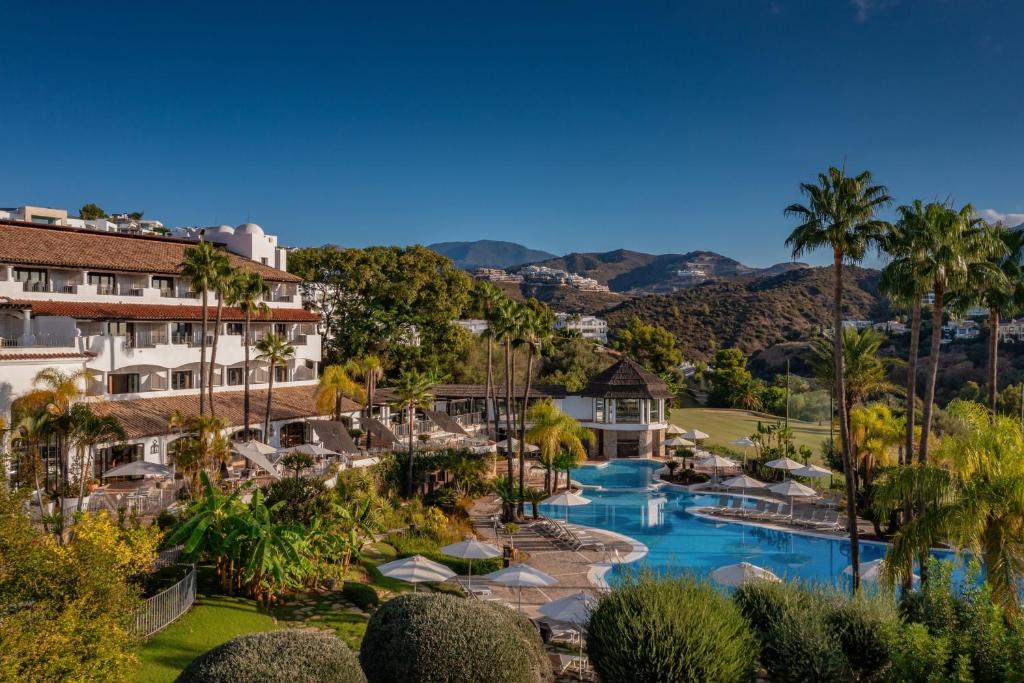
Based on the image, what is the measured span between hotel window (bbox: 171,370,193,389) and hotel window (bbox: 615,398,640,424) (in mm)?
26438

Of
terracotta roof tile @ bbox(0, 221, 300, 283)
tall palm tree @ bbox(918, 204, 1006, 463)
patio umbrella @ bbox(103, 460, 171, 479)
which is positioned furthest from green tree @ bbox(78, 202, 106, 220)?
tall palm tree @ bbox(918, 204, 1006, 463)

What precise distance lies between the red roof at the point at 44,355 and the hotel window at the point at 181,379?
6949 mm

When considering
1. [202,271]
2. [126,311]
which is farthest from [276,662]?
[126,311]

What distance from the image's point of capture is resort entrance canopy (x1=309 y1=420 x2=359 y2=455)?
35.5 meters

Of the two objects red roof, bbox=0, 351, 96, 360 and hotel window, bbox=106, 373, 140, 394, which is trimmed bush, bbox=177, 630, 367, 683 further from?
hotel window, bbox=106, 373, 140, 394

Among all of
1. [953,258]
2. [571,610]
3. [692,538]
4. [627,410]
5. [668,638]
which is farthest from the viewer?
[627,410]

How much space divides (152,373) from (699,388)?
63031 mm

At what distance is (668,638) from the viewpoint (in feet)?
40.9

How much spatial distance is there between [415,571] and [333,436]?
56.9 ft

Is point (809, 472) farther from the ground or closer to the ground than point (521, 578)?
farther from the ground

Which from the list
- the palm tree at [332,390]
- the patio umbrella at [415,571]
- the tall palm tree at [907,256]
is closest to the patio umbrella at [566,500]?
the patio umbrella at [415,571]

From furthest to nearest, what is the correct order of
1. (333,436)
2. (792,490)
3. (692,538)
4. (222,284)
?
(333,436), (222,284), (792,490), (692,538)

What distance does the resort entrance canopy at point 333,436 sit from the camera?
35531 millimetres

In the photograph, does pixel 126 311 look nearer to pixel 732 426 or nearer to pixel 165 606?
pixel 165 606
